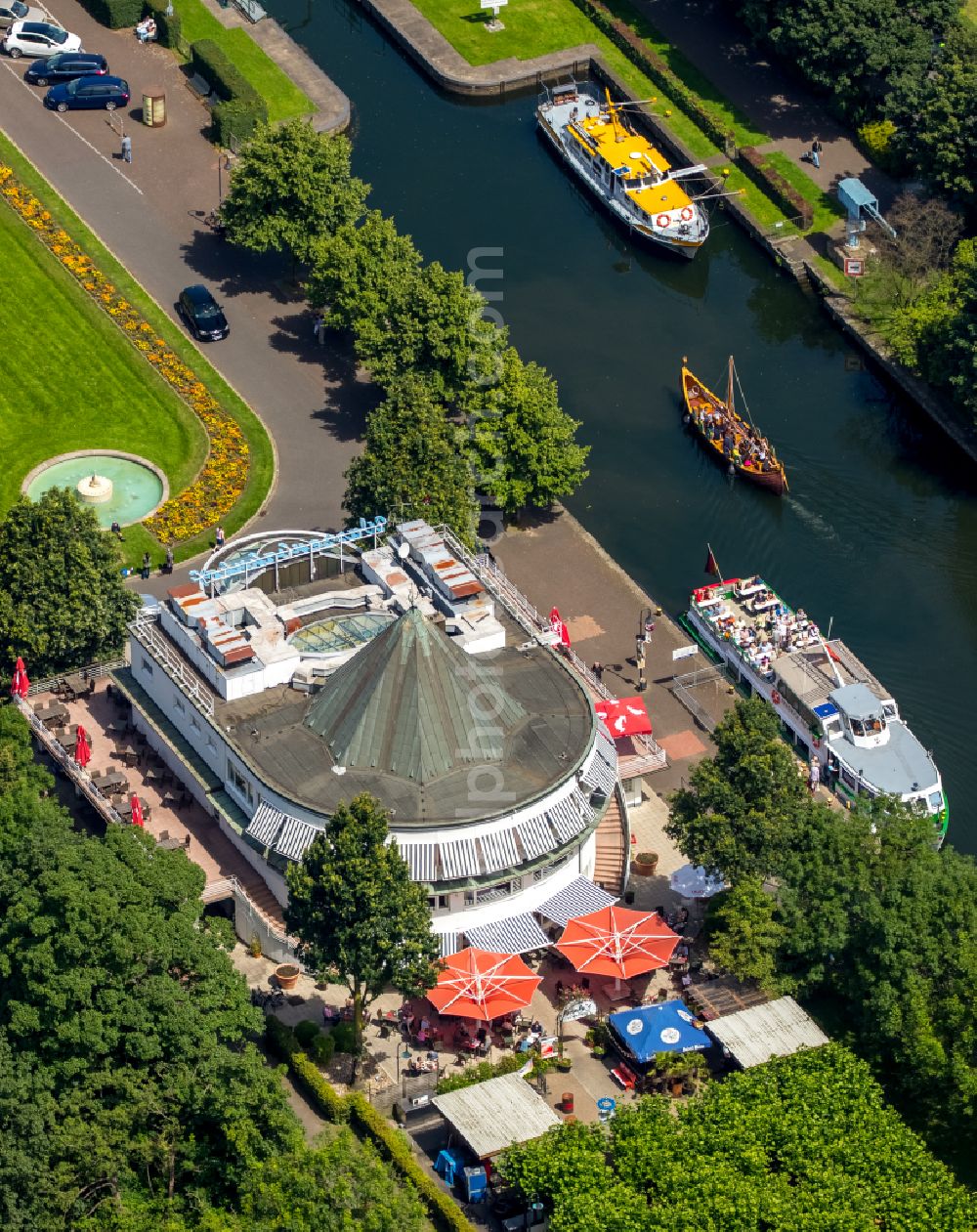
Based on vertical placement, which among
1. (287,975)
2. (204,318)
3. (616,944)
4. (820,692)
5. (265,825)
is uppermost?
(820,692)

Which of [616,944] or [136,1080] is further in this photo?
[616,944]

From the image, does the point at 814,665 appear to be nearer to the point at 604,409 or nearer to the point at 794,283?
the point at 604,409

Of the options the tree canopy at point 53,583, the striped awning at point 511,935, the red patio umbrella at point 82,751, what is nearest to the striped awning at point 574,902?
the striped awning at point 511,935

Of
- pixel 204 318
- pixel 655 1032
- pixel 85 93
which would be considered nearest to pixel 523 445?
pixel 204 318

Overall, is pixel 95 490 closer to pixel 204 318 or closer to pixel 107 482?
pixel 107 482

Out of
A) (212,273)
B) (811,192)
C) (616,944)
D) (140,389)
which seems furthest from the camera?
(811,192)

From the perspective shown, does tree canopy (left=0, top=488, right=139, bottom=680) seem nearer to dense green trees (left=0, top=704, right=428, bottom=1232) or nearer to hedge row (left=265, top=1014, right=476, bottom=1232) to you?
dense green trees (left=0, top=704, right=428, bottom=1232)
